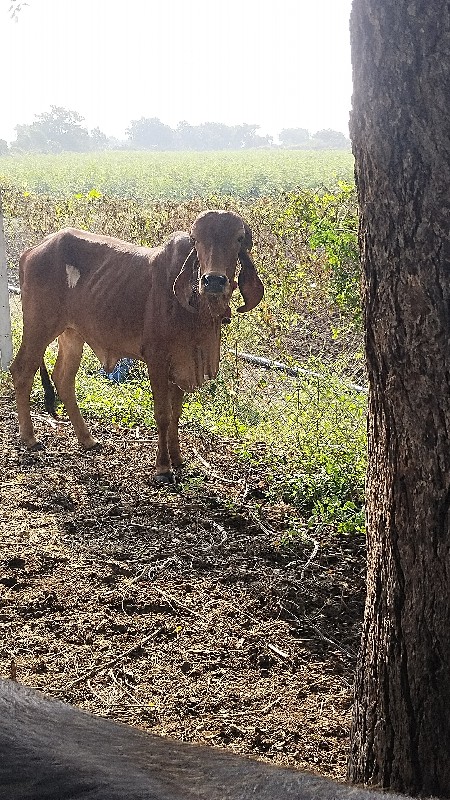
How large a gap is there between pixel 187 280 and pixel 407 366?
3.39 m

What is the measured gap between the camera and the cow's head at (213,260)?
5.43 meters

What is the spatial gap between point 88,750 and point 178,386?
15.6 feet

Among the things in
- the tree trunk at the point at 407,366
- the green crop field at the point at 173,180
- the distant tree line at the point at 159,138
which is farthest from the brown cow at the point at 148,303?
the distant tree line at the point at 159,138

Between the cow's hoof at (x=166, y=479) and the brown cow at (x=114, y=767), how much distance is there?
4426 millimetres

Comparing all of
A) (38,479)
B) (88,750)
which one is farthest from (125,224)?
(88,750)

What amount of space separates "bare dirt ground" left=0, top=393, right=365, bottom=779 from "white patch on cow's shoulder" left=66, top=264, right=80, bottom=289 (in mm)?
1263

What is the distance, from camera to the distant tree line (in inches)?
3597

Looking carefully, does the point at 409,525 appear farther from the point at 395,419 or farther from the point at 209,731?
the point at 209,731

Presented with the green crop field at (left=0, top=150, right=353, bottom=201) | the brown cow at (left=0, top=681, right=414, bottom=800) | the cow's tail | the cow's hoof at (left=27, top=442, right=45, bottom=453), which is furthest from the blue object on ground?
the green crop field at (left=0, top=150, right=353, bottom=201)

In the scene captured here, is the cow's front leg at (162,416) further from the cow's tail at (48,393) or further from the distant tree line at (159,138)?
the distant tree line at (159,138)

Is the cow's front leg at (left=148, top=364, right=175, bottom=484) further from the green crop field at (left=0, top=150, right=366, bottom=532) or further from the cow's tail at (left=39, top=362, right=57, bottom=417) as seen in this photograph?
the cow's tail at (left=39, top=362, right=57, bottom=417)

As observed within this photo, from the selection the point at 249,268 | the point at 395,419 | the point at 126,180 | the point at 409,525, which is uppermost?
the point at 126,180

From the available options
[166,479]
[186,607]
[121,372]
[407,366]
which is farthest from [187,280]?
[407,366]

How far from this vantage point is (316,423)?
19.9 feet
